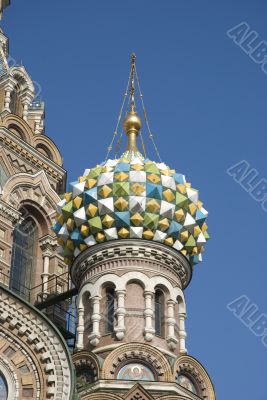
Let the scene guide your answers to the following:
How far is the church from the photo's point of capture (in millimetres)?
15750

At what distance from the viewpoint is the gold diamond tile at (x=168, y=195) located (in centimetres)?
1842

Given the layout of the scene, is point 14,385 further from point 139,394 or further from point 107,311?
point 107,311

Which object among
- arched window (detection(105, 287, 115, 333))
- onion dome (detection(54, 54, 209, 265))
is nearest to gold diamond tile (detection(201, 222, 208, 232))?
onion dome (detection(54, 54, 209, 265))

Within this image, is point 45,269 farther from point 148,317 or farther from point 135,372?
point 135,372

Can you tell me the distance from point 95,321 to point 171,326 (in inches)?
52.1

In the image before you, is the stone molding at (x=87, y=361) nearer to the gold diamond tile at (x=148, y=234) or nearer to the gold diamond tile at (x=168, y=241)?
→ the gold diamond tile at (x=148, y=234)

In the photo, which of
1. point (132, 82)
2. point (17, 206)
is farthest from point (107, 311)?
point (132, 82)

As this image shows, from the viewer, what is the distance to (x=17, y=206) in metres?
20.8

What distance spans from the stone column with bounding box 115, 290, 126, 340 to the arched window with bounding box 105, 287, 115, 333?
28 cm

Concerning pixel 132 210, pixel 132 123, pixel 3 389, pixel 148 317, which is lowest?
pixel 3 389

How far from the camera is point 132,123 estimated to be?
20.8 metres

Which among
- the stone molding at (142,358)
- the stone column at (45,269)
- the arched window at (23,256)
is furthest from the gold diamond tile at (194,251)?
the arched window at (23,256)

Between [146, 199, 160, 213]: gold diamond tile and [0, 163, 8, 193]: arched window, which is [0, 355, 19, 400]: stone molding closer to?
[146, 199, 160, 213]: gold diamond tile

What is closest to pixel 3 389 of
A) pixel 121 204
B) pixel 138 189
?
pixel 121 204
